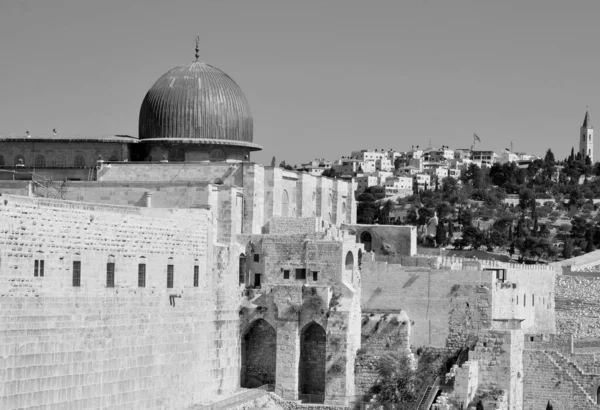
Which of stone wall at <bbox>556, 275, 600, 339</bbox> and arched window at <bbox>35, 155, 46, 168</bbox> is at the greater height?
arched window at <bbox>35, 155, 46, 168</bbox>

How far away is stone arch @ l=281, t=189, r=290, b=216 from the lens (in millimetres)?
34531

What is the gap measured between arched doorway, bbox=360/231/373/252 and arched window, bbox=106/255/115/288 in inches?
494

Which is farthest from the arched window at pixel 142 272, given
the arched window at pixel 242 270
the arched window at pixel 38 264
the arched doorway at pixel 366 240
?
the arched doorway at pixel 366 240

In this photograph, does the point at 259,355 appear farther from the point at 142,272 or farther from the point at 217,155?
the point at 217,155

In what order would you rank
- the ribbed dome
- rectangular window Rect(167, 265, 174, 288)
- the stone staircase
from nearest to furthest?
rectangular window Rect(167, 265, 174, 288)
the stone staircase
the ribbed dome

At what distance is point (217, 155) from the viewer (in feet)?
113

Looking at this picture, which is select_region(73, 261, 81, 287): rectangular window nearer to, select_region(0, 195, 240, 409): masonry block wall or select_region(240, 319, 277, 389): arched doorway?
select_region(0, 195, 240, 409): masonry block wall

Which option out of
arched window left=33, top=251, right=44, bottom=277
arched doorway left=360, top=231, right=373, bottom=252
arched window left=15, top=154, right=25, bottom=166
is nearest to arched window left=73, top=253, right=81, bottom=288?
arched window left=33, top=251, right=44, bottom=277

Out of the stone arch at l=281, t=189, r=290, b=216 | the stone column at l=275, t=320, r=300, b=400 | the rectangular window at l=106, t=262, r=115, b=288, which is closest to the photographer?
the rectangular window at l=106, t=262, r=115, b=288

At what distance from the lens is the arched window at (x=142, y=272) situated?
26.6 metres

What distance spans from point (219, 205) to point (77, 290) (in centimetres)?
738

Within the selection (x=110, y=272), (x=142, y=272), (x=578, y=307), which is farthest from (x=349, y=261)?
(x=578, y=307)

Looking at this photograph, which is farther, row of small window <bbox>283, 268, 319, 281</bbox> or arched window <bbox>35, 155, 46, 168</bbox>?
arched window <bbox>35, 155, 46, 168</bbox>

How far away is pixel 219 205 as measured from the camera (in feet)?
102
